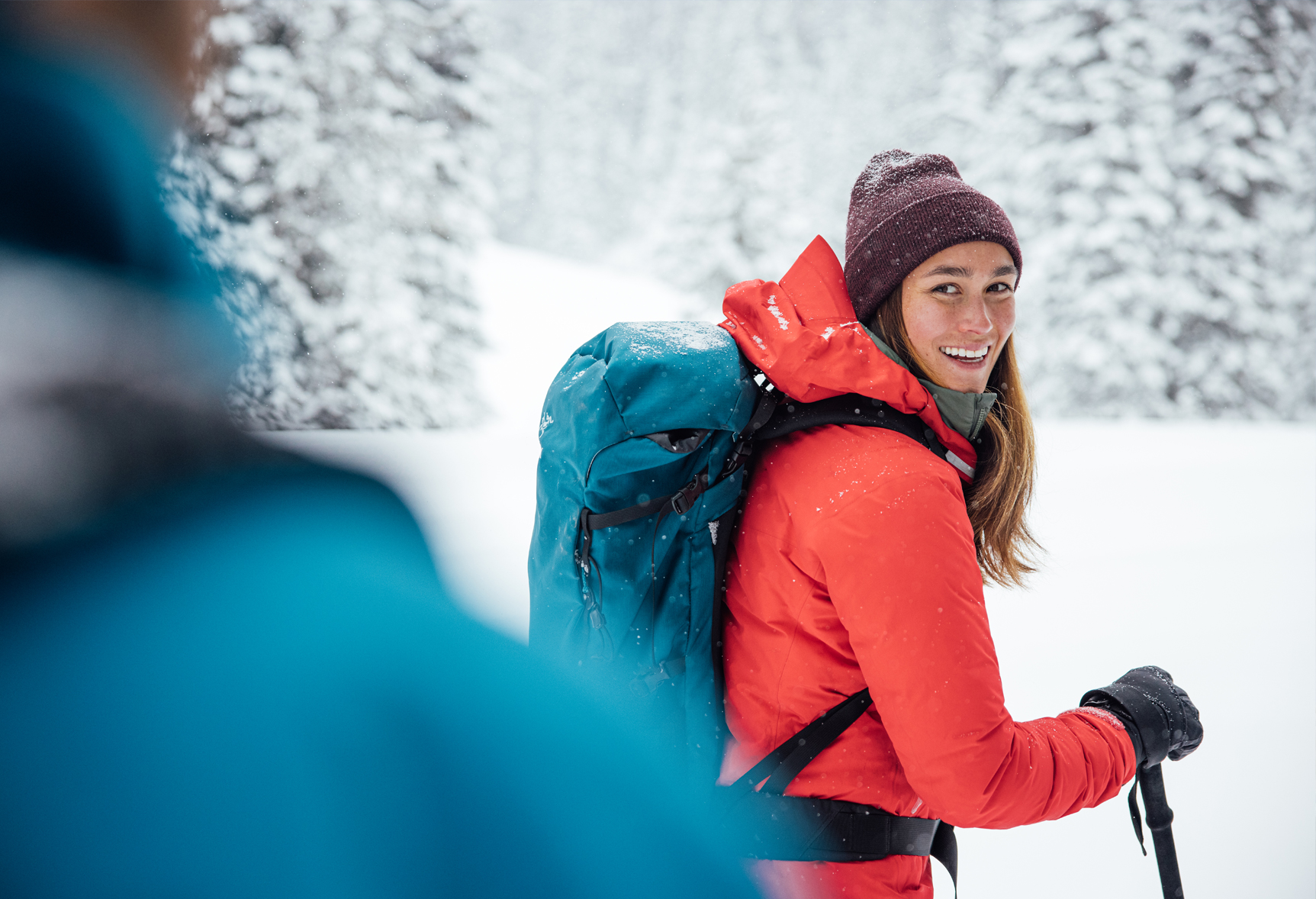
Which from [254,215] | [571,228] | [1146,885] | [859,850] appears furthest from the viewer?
[571,228]

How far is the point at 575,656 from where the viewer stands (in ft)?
4.96

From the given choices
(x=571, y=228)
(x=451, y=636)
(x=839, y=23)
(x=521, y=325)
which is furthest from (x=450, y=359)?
(x=839, y=23)

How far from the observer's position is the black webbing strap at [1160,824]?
1.81m

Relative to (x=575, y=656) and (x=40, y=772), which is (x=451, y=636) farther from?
(x=575, y=656)

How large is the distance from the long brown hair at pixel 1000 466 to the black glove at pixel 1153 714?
0.36m

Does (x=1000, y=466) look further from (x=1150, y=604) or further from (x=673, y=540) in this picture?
(x=1150, y=604)

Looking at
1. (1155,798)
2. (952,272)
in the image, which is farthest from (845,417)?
(1155,798)

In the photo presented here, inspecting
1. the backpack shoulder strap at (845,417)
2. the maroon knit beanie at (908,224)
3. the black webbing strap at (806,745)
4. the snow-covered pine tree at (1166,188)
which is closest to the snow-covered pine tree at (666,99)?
the snow-covered pine tree at (1166,188)

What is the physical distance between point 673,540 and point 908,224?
3.06 feet

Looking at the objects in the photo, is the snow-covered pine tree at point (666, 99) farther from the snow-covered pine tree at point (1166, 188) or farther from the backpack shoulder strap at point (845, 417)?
the backpack shoulder strap at point (845, 417)

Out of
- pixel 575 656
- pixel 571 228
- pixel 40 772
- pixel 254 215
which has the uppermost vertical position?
pixel 571 228

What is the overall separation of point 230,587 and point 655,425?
97 cm

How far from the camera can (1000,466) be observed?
1.87 meters

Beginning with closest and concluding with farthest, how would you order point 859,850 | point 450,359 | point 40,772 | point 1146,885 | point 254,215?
point 40,772 < point 859,850 < point 1146,885 < point 254,215 < point 450,359
